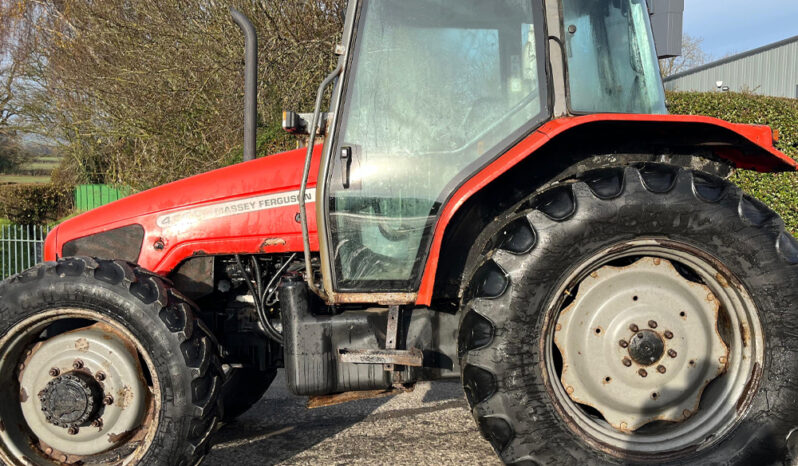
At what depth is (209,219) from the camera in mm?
3008

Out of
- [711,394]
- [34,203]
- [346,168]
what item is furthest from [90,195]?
A: [711,394]

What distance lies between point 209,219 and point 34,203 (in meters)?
16.4

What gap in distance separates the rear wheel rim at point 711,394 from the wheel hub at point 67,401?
6.09 feet

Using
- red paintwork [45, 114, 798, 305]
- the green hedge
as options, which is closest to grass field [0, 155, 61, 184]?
the green hedge

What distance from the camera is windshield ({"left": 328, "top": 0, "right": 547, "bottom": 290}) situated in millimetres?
2600

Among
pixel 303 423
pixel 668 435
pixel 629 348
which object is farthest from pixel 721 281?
pixel 303 423

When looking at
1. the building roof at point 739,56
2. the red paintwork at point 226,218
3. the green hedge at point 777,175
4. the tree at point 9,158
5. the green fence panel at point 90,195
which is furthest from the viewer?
the tree at point 9,158

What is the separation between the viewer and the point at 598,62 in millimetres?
2756

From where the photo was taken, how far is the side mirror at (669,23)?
110 inches

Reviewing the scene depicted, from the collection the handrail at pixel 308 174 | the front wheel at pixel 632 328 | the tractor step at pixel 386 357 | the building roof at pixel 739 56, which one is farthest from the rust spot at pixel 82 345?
the building roof at pixel 739 56

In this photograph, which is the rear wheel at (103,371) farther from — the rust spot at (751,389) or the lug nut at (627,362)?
the rust spot at (751,389)

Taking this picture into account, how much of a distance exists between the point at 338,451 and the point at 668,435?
1.55m

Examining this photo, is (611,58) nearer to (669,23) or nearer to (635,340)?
(669,23)

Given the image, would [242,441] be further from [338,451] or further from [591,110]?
[591,110]
